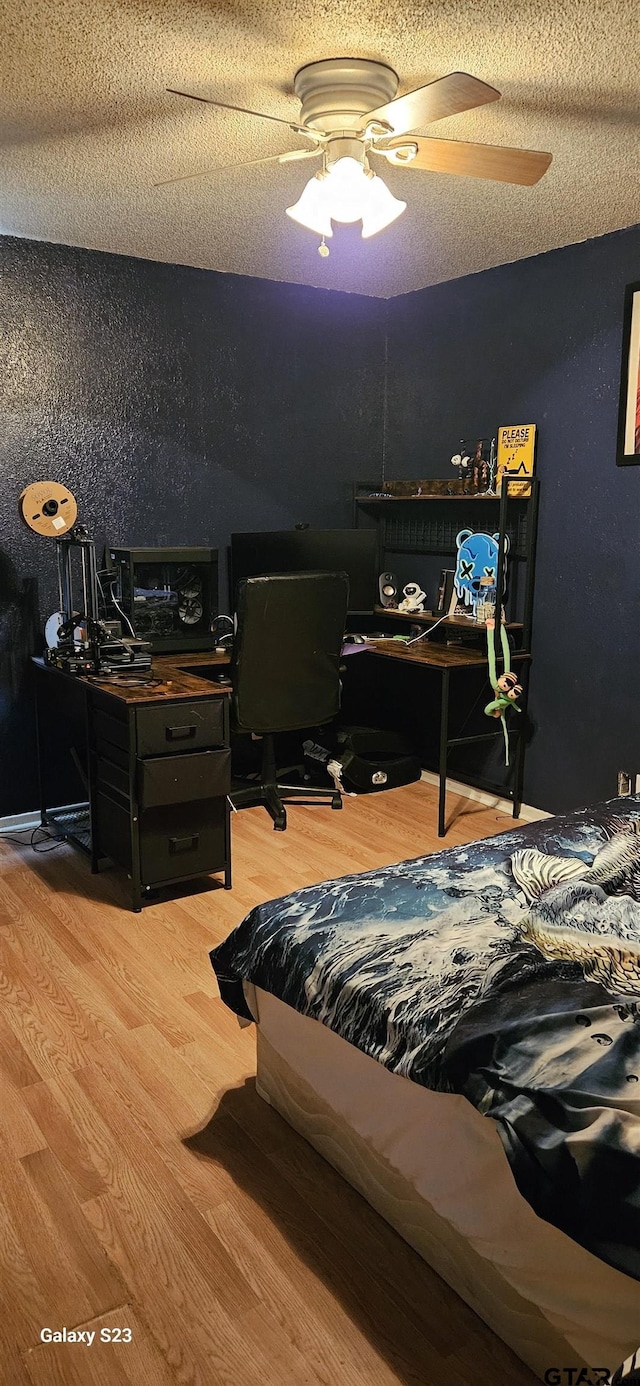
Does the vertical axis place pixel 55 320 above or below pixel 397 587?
above

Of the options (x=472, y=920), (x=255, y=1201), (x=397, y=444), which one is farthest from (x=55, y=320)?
(x=255, y=1201)

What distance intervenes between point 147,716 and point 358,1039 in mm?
1565

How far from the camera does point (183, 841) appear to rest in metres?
3.10

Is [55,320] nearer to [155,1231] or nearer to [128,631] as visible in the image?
[128,631]

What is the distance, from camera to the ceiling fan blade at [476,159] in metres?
2.20

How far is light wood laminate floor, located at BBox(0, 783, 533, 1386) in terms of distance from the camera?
4.84ft

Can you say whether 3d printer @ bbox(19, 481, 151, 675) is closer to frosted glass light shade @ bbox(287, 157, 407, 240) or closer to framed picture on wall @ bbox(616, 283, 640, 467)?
frosted glass light shade @ bbox(287, 157, 407, 240)

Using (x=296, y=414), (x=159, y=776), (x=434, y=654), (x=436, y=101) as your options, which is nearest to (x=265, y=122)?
(x=436, y=101)

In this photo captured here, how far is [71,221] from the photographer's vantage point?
3379 millimetres

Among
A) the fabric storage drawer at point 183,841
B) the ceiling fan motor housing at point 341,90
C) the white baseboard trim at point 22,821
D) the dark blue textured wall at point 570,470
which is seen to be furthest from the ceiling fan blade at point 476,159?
the white baseboard trim at point 22,821

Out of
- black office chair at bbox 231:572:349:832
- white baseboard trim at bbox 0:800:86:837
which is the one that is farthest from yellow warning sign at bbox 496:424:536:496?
white baseboard trim at bbox 0:800:86:837

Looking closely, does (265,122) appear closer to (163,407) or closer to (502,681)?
(163,407)

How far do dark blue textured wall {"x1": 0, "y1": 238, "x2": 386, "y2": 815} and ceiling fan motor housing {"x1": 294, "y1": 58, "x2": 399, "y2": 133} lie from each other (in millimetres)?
1727

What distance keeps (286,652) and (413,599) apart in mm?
1079
